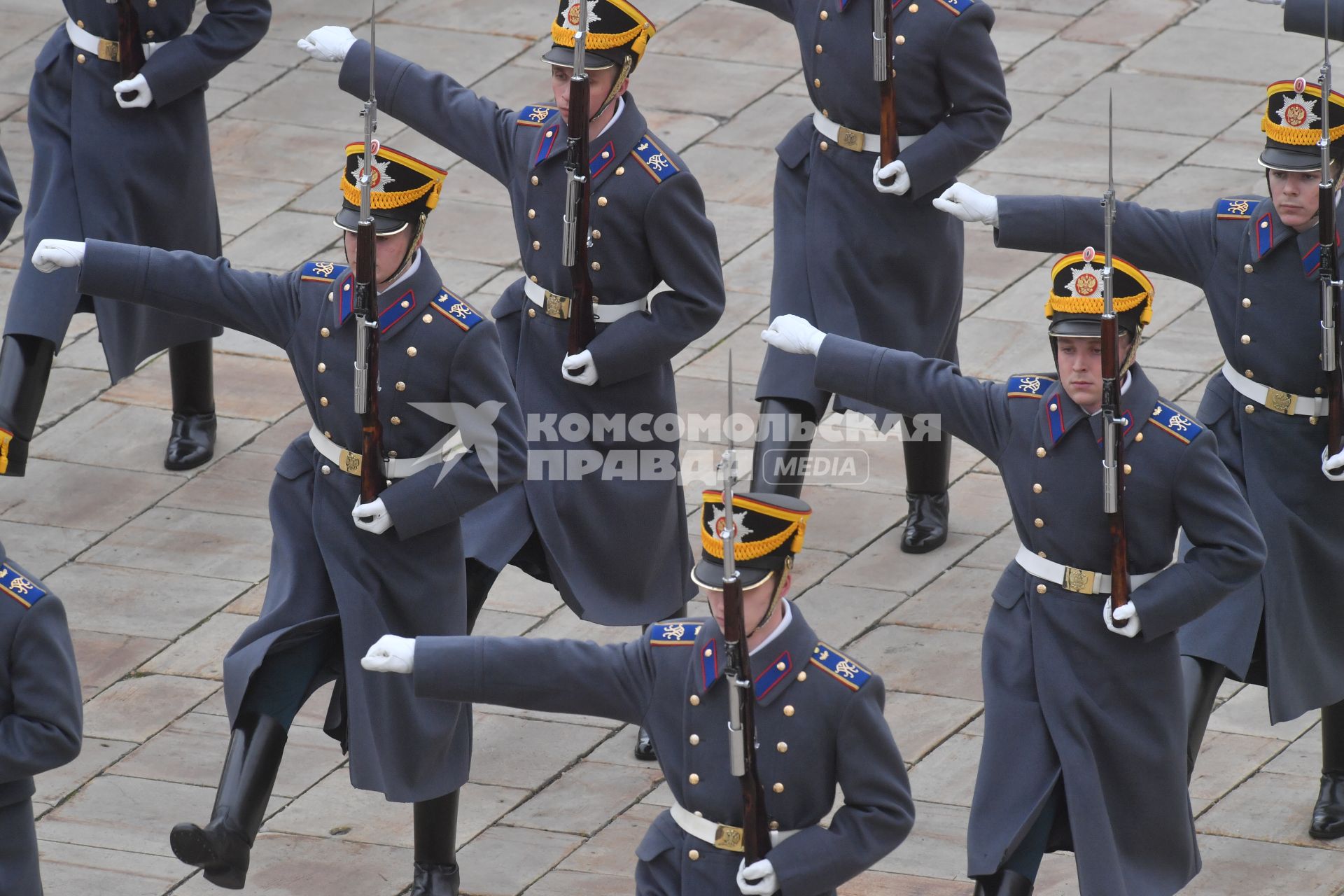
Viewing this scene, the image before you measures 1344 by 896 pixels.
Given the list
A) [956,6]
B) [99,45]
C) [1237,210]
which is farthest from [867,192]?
[99,45]

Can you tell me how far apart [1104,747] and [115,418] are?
17.0 feet

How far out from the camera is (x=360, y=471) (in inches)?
325

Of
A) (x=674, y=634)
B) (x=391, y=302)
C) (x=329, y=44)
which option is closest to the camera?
(x=674, y=634)

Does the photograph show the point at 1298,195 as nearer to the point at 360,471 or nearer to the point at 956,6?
the point at 956,6

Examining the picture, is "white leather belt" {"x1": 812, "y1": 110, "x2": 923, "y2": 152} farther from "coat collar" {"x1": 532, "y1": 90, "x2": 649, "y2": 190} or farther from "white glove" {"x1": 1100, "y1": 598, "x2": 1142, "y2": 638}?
"white glove" {"x1": 1100, "y1": 598, "x2": 1142, "y2": 638}

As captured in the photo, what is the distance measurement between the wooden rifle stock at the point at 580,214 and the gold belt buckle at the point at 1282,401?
84.5 inches

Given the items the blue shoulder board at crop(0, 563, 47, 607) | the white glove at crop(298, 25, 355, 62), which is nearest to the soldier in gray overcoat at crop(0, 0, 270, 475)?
the white glove at crop(298, 25, 355, 62)

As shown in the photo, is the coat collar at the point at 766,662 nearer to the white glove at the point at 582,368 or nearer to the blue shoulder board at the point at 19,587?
the blue shoulder board at the point at 19,587

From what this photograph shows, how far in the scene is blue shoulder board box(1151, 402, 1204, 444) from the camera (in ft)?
25.3

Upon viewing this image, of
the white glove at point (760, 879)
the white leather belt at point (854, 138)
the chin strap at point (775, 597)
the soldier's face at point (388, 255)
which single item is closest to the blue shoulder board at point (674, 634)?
the chin strap at point (775, 597)

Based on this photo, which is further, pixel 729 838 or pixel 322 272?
pixel 322 272

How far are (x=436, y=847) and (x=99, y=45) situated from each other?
3640mm

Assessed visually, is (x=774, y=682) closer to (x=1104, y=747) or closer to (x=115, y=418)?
(x=1104, y=747)

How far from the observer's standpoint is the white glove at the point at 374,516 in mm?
8164
